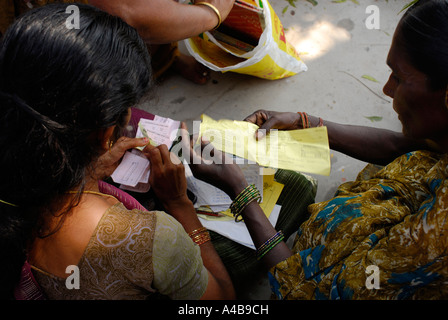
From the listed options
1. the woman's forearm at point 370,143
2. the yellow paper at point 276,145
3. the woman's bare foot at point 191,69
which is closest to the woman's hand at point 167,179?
the yellow paper at point 276,145

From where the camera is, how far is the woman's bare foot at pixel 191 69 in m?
2.55

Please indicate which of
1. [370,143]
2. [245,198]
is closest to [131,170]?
[245,198]

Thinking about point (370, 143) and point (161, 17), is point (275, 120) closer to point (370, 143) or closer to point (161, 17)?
point (370, 143)

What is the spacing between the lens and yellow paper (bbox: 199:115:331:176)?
1.42 meters

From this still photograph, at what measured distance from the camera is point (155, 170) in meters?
1.32

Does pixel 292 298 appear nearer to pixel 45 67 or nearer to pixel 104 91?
pixel 104 91

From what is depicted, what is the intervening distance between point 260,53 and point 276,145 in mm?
826

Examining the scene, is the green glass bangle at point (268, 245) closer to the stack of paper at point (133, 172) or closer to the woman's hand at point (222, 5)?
the stack of paper at point (133, 172)

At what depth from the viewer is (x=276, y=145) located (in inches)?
59.3

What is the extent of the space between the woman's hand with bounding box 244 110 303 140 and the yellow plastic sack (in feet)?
1.81

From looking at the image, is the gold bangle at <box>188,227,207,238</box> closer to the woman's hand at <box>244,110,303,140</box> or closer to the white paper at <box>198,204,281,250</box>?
the white paper at <box>198,204,281,250</box>

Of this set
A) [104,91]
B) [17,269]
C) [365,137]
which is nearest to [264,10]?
[365,137]

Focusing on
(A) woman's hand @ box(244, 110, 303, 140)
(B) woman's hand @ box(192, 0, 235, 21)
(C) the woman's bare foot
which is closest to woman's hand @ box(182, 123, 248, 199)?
(A) woman's hand @ box(244, 110, 303, 140)

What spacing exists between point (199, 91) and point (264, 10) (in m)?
0.81
